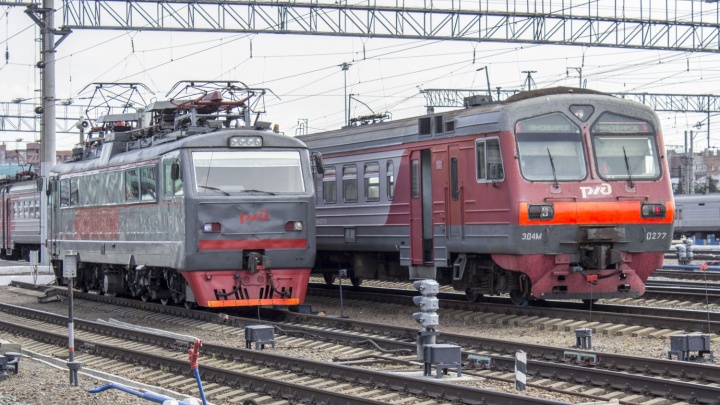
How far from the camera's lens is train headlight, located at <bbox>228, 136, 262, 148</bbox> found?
19.2 m

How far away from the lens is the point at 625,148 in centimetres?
1831

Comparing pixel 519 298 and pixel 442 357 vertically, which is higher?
pixel 519 298

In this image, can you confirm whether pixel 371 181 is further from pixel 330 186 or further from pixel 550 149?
pixel 550 149

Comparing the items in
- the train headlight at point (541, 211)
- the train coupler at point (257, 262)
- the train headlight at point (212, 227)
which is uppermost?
the train headlight at point (541, 211)

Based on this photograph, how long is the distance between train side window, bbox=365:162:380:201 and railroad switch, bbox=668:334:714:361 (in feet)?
31.5

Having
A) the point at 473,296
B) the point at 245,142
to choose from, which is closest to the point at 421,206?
the point at 473,296

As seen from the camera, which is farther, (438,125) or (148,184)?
(148,184)

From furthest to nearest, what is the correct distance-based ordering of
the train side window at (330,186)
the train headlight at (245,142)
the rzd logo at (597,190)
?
the train side window at (330,186), the train headlight at (245,142), the rzd logo at (597,190)

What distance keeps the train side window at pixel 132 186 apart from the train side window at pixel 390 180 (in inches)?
187

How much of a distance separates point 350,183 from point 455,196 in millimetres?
4385

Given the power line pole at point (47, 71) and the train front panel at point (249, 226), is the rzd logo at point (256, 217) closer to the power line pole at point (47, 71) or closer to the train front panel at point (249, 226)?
the train front panel at point (249, 226)

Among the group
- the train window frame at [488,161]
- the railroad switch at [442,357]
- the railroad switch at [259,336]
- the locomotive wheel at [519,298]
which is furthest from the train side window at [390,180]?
the railroad switch at [442,357]

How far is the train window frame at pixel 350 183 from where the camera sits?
22.8 meters

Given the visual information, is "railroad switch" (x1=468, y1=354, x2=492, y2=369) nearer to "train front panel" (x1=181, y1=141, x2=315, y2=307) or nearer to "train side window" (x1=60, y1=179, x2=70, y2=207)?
"train front panel" (x1=181, y1=141, x2=315, y2=307)
